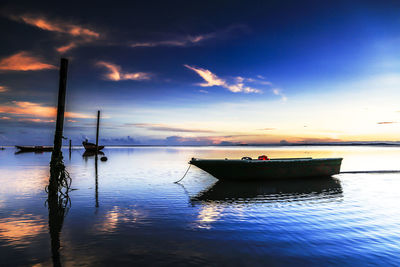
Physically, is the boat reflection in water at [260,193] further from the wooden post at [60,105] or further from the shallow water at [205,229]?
the wooden post at [60,105]

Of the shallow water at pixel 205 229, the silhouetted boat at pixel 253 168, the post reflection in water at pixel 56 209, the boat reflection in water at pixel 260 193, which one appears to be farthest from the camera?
the silhouetted boat at pixel 253 168

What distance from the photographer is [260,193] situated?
1597cm

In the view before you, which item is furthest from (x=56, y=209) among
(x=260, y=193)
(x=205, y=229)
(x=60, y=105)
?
(x=260, y=193)

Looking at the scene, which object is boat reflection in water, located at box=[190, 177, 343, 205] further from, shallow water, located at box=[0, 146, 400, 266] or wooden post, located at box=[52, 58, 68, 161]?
wooden post, located at box=[52, 58, 68, 161]

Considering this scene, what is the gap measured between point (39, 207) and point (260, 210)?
34.2 feet

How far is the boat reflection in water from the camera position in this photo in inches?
553

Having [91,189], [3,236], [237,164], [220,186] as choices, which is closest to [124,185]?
[91,189]

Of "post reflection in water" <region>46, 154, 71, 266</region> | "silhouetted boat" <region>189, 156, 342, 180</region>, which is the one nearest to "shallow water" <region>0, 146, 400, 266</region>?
"post reflection in water" <region>46, 154, 71, 266</region>

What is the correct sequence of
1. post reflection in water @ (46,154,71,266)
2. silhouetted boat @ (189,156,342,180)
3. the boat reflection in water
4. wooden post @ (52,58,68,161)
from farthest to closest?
1. silhouetted boat @ (189,156,342,180)
2. the boat reflection in water
3. wooden post @ (52,58,68,161)
4. post reflection in water @ (46,154,71,266)

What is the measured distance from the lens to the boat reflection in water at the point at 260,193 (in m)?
14.1

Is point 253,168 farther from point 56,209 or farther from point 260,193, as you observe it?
point 56,209

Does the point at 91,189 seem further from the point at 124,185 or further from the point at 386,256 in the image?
the point at 386,256

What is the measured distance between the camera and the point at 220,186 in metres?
18.8

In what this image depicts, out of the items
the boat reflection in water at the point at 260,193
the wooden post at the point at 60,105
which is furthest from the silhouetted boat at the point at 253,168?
the wooden post at the point at 60,105
